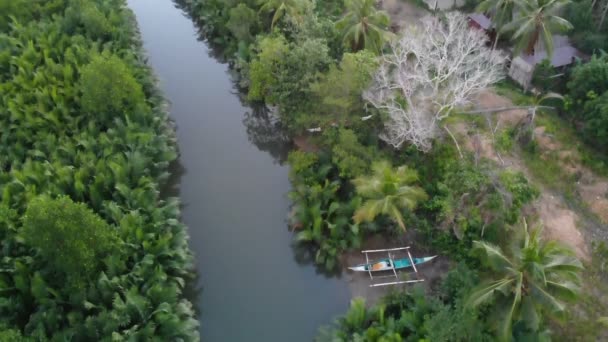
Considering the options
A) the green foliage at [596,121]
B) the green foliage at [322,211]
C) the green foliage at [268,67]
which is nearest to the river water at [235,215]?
the green foliage at [322,211]

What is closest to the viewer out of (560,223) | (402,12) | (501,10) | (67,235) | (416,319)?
(67,235)

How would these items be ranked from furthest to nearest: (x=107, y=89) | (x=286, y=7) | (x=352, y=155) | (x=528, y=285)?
(x=286, y=7)
(x=107, y=89)
(x=352, y=155)
(x=528, y=285)

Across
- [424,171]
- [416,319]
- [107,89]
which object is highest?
[107,89]

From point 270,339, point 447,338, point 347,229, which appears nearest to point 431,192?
point 347,229

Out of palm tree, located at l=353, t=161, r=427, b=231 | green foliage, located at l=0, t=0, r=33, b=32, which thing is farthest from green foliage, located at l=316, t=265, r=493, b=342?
green foliage, located at l=0, t=0, r=33, b=32

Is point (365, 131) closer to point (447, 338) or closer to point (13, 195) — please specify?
point (447, 338)

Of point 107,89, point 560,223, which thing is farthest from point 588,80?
point 107,89

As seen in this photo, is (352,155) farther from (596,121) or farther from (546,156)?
(596,121)
